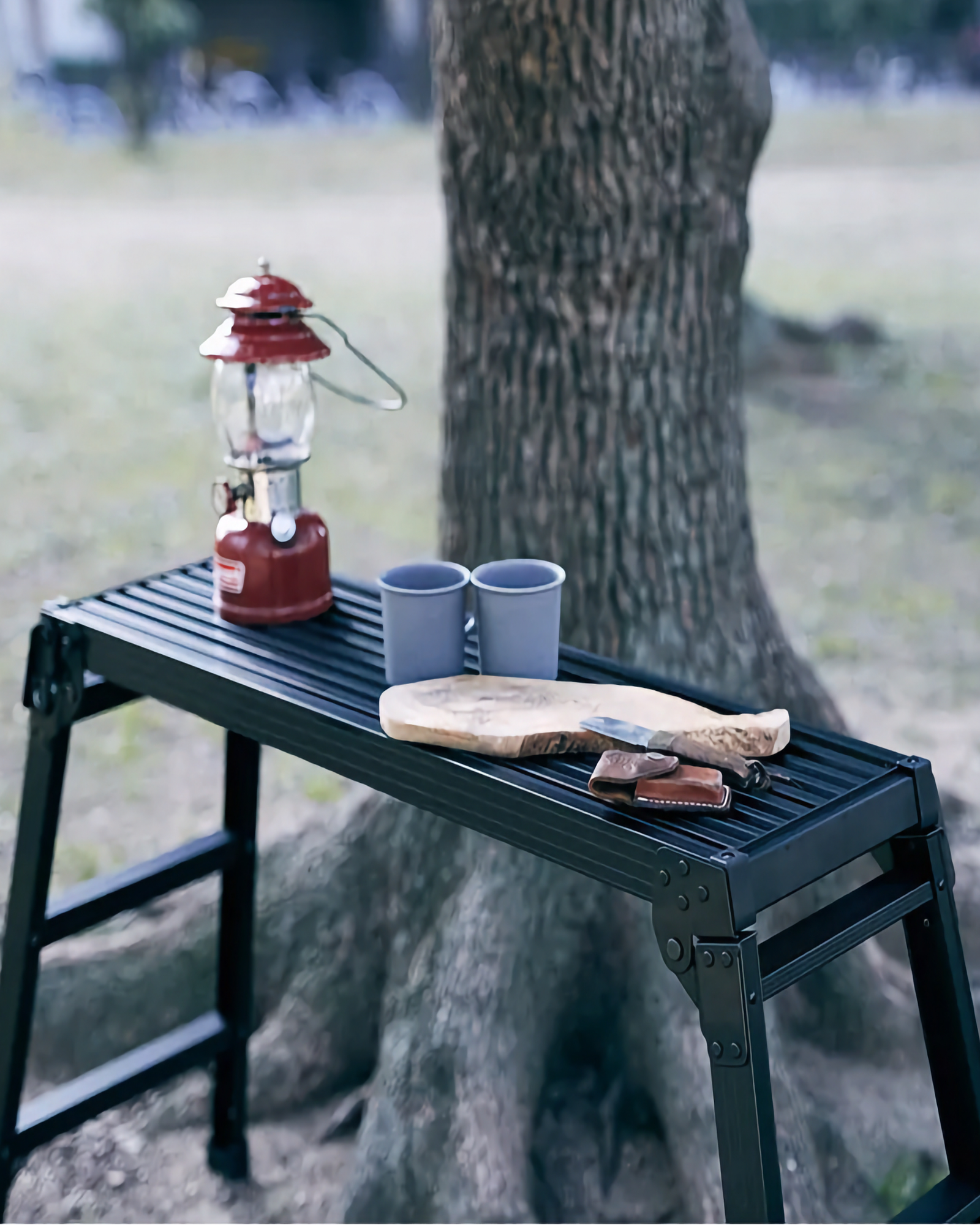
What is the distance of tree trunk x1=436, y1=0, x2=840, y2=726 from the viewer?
2307 millimetres

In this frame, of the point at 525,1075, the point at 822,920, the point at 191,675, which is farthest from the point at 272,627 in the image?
the point at 525,1075

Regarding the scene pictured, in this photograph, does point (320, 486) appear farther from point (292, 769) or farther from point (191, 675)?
point (191, 675)

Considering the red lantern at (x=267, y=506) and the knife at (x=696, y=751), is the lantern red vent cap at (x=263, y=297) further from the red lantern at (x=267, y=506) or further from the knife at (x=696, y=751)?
the knife at (x=696, y=751)

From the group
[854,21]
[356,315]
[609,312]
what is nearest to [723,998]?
[609,312]

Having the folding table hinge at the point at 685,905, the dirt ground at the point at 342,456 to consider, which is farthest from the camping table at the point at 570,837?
the dirt ground at the point at 342,456

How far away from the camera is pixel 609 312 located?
7.92ft

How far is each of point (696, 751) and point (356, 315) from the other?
26.6 feet

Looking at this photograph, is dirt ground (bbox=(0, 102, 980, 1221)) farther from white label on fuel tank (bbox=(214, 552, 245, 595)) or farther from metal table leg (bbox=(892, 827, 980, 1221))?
white label on fuel tank (bbox=(214, 552, 245, 595))

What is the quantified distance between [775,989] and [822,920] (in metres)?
0.16

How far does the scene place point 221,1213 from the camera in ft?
8.32

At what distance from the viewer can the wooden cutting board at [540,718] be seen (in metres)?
1.61

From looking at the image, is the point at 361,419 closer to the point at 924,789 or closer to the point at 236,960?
the point at 236,960

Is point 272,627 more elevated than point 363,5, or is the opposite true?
point 363,5

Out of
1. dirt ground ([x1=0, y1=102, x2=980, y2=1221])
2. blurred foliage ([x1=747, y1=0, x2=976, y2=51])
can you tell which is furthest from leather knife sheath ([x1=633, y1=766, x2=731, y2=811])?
blurred foliage ([x1=747, y1=0, x2=976, y2=51])
